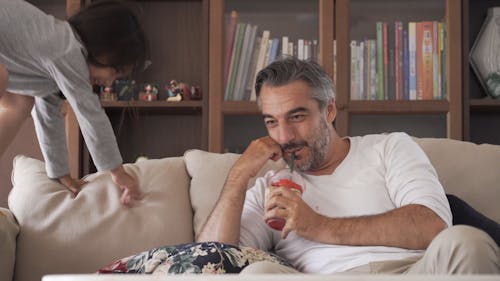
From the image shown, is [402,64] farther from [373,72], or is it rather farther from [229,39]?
[229,39]

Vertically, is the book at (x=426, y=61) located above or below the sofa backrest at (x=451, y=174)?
above

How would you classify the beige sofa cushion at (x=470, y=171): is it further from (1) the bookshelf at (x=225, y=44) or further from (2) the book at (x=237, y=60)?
(2) the book at (x=237, y=60)

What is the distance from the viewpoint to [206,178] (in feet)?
7.61

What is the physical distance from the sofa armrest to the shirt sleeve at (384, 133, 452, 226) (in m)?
1.03

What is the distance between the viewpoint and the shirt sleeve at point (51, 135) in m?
2.30

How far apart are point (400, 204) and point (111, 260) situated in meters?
0.80

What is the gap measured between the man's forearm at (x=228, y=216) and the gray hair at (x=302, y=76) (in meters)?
0.31

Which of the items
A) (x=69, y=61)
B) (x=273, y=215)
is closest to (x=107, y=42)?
(x=69, y=61)

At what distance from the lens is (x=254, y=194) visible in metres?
2.16

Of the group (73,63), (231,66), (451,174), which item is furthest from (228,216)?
(231,66)

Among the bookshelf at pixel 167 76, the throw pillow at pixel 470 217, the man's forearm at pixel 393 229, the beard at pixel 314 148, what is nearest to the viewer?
the man's forearm at pixel 393 229

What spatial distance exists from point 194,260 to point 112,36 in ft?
2.44

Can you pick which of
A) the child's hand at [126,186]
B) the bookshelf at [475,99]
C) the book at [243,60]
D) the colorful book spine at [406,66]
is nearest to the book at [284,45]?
the book at [243,60]

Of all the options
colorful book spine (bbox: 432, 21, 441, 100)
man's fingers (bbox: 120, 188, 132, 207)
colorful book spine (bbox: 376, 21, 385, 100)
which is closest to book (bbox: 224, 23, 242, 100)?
colorful book spine (bbox: 376, 21, 385, 100)
